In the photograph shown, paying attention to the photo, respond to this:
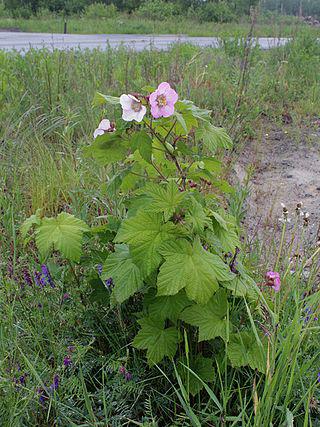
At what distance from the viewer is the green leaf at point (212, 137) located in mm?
1395

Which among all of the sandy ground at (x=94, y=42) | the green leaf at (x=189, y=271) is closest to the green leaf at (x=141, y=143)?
the green leaf at (x=189, y=271)

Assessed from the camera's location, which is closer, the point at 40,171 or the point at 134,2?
the point at 40,171

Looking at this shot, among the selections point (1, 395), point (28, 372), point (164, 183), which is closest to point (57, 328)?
point (28, 372)

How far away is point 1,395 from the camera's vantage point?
134cm

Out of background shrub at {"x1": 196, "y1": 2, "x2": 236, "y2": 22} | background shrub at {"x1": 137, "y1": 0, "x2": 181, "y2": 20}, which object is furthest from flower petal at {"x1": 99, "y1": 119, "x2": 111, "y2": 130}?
background shrub at {"x1": 196, "y1": 2, "x2": 236, "y2": 22}

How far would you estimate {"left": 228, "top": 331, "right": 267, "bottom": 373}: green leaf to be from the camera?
1.35 meters

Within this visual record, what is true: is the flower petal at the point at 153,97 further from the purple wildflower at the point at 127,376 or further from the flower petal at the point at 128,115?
the purple wildflower at the point at 127,376

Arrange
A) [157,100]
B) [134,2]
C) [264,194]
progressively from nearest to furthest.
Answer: [157,100]
[264,194]
[134,2]

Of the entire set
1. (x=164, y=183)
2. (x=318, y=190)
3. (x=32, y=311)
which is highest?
(x=164, y=183)

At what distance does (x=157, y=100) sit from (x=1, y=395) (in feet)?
3.00

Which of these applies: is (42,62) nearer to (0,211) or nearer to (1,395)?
Answer: (0,211)

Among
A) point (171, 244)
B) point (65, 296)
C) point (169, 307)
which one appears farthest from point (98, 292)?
point (171, 244)

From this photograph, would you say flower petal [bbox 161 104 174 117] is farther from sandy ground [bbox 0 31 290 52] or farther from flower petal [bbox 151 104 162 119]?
sandy ground [bbox 0 31 290 52]

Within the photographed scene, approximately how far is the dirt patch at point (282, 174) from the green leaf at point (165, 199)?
1.41 m
